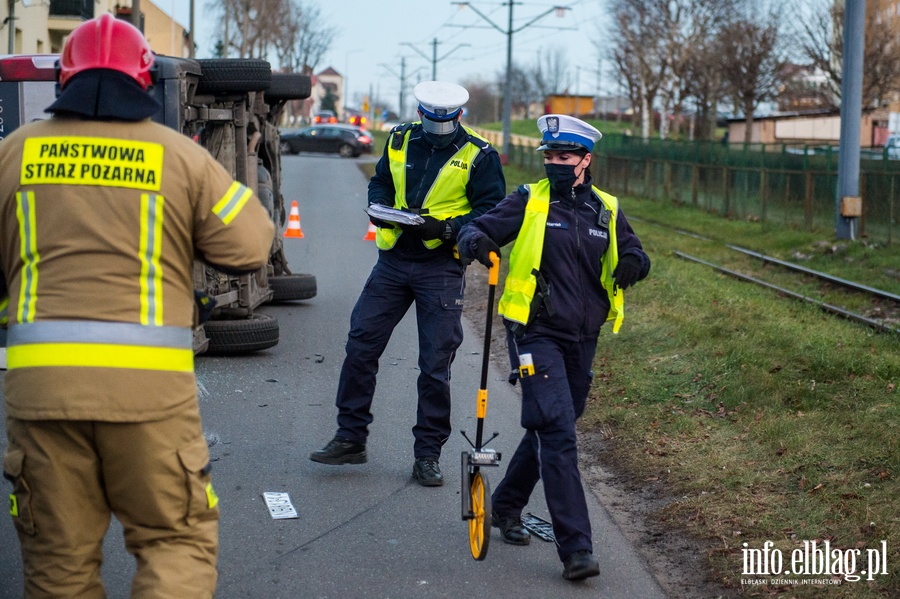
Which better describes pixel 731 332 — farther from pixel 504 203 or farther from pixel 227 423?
pixel 504 203

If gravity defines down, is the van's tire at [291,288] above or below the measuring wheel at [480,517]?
above

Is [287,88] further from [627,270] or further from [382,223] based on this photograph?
[627,270]

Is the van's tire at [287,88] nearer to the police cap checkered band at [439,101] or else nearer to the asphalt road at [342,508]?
the asphalt road at [342,508]

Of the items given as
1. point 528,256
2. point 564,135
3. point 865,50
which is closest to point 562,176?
point 564,135

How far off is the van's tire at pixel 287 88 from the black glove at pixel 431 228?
5210 millimetres

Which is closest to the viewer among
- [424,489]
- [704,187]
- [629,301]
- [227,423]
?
[424,489]

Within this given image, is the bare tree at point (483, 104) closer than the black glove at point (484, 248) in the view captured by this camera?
No

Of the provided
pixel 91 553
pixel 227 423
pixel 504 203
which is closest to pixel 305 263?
pixel 227 423

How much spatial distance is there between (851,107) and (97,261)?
55.2ft

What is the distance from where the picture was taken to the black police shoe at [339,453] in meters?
6.40

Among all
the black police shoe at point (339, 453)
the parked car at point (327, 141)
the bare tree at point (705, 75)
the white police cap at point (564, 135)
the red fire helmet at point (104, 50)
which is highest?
the bare tree at point (705, 75)

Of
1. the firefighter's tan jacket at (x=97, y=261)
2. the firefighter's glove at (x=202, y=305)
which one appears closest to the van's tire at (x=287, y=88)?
the firefighter's glove at (x=202, y=305)

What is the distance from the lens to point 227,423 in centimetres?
749

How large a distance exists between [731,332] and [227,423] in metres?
4.75
